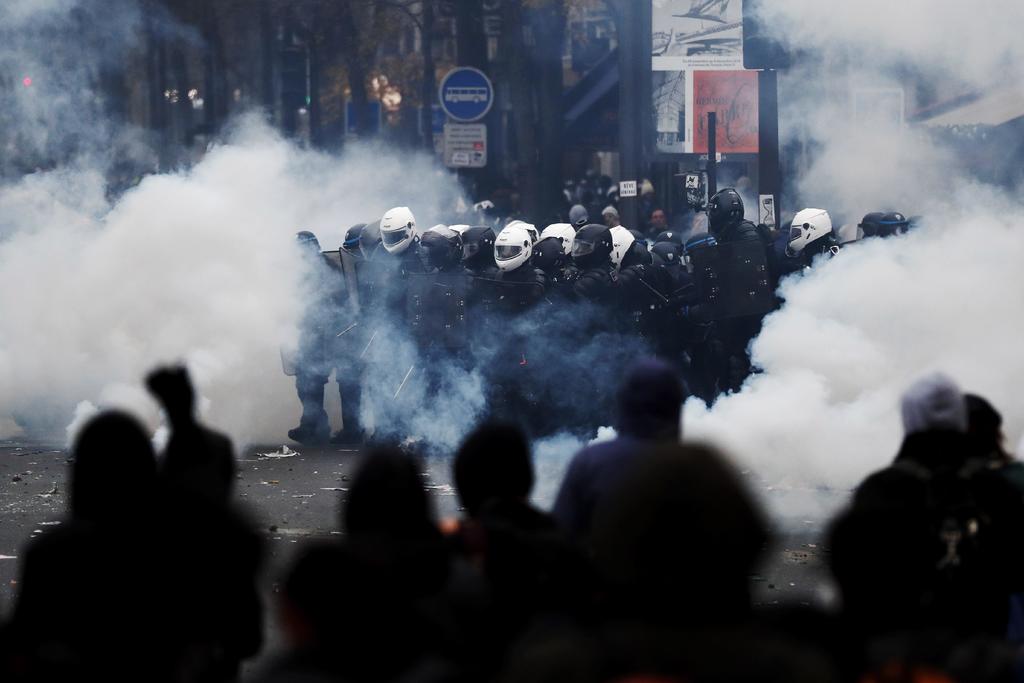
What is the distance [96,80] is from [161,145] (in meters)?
7.02

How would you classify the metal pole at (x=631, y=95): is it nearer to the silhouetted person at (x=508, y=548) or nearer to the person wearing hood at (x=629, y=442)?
the person wearing hood at (x=629, y=442)

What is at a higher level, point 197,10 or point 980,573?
point 197,10

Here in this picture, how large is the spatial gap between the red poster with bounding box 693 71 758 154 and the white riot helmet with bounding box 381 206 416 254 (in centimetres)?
557

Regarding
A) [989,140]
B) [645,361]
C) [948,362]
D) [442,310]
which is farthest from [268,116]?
[645,361]

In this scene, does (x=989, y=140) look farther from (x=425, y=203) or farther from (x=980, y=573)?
(x=980, y=573)

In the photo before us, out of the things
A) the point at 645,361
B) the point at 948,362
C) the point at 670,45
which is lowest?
the point at 948,362

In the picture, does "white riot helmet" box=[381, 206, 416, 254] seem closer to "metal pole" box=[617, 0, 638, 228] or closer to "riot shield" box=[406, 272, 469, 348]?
"riot shield" box=[406, 272, 469, 348]

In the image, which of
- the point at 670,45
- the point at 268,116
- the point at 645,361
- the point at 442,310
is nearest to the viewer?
the point at 645,361

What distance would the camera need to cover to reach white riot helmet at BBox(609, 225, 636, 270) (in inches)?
463

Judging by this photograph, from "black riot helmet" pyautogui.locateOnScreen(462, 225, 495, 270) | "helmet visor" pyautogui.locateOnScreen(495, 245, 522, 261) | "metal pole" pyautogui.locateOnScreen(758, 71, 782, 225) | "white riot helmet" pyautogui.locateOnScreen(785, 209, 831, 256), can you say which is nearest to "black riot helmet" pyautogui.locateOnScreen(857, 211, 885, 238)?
"white riot helmet" pyautogui.locateOnScreen(785, 209, 831, 256)

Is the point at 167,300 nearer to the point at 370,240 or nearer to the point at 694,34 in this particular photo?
the point at 370,240

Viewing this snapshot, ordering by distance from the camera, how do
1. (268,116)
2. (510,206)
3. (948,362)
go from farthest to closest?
(268,116) < (510,206) < (948,362)

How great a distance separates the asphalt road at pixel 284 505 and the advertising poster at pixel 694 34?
582 cm

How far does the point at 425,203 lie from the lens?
825 inches
